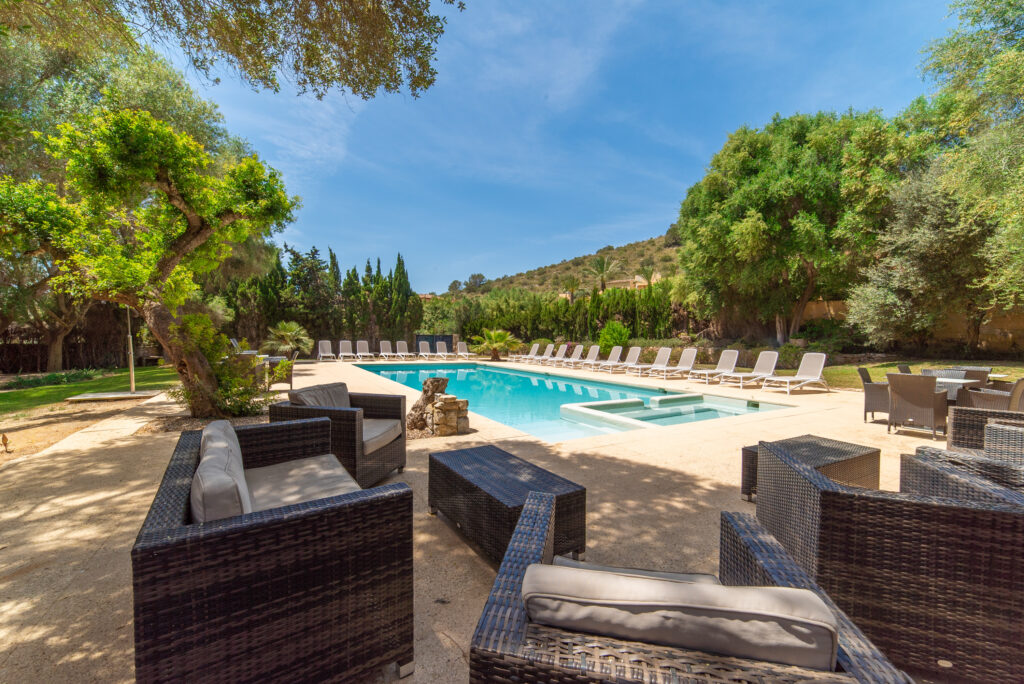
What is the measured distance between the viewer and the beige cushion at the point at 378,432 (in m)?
3.06

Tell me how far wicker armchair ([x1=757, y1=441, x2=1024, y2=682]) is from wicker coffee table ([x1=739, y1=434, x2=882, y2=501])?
3.24 ft

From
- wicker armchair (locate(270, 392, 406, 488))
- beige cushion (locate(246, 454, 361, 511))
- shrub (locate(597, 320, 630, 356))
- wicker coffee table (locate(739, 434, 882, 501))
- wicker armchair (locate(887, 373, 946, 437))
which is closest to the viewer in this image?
beige cushion (locate(246, 454, 361, 511))

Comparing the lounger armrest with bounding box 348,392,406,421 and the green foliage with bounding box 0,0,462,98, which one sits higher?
the green foliage with bounding box 0,0,462,98

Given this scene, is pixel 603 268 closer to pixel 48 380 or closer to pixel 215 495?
pixel 48 380

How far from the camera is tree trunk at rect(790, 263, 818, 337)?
15.0m

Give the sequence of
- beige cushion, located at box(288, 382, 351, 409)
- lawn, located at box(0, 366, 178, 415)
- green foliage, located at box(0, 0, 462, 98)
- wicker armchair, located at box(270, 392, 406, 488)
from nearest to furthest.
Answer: wicker armchair, located at box(270, 392, 406, 488) → beige cushion, located at box(288, 382, 351, 409) → green foliage, located at box(0, 0, 462, 98) → lawn, located at box(0, 366, 178, 415)

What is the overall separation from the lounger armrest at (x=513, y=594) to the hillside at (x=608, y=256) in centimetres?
3167

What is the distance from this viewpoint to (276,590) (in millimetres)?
1264

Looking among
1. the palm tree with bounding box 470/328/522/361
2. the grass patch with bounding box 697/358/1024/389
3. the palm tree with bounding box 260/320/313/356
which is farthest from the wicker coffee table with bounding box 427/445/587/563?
the palm tree with bounding box 260/320/313/356

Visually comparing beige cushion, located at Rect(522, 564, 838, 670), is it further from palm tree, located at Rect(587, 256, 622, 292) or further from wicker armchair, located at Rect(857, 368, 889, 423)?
palm tree, located at Rect(587, 256, 622, 292)

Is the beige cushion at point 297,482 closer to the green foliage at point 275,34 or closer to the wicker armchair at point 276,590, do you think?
the wicker armchair at point 276,590

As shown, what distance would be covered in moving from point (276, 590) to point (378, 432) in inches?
78.3

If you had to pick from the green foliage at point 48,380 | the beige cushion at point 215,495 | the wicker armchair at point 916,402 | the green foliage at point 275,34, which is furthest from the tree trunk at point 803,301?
the green foliage at point 48,380

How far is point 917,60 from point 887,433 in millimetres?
8716
